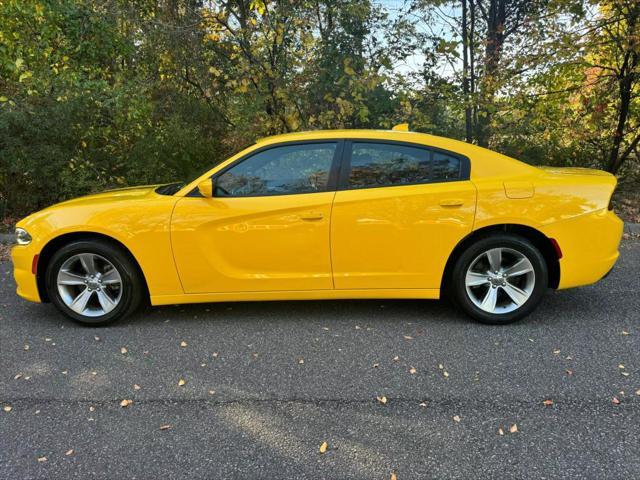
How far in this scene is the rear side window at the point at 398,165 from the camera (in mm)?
3678

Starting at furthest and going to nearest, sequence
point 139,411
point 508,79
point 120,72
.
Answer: point 120,72
point 508,79
point 139,411

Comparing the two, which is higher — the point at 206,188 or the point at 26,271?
the point at 206,188

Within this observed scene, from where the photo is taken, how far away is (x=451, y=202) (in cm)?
357

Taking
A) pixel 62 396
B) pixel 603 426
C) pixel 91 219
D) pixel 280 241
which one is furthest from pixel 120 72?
pixel 603 426

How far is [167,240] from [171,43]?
5235 millimetres

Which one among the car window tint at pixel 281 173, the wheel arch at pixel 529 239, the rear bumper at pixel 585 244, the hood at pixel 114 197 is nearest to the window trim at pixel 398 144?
the car window tint at pixel 281 173

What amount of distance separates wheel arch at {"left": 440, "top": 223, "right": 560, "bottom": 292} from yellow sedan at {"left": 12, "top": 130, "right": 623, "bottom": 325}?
1 cm

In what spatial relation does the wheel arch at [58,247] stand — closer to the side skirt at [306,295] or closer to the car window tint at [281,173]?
the side skirt at [306,295]

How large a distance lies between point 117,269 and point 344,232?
1.86 metres

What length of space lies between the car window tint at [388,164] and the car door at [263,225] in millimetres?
192

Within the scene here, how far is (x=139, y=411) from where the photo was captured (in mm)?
2715

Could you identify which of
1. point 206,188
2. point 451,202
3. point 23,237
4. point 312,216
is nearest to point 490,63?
point 451,202

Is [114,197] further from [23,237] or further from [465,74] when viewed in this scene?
[465,74]

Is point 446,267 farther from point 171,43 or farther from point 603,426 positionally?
point 171,43
